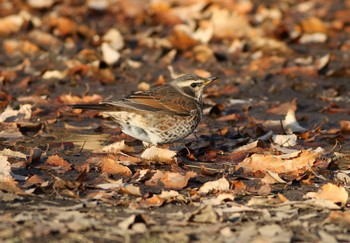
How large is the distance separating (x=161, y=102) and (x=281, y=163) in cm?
178

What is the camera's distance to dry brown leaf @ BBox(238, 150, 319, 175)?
307 inches

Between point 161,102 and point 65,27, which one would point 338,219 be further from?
point 65,27

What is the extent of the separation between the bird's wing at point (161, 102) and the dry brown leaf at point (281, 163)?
129 centimetres

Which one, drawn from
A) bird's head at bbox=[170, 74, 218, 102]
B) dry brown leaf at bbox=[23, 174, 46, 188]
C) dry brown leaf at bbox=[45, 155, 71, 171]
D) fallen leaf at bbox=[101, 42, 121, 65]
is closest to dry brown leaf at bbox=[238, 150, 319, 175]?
bird's head at bbox=[170, 74, 218, 102]

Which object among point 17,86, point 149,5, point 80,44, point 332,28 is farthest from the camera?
point 149,5

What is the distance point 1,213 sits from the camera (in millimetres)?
6117

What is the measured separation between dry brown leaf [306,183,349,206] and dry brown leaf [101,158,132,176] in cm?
197

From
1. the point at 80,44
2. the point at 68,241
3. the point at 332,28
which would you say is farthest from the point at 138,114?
the point at 332,28

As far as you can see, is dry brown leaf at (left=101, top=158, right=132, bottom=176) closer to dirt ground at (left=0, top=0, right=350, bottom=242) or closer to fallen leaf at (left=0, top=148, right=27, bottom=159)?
dirt ground at (left=0, top=0, right=350, bottom=242)

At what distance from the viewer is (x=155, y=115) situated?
28.6 ft

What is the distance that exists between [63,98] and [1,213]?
4959mm

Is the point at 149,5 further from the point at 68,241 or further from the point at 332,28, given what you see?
the point at 68,241

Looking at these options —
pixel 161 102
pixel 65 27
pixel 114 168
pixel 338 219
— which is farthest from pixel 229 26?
pixel 338 219

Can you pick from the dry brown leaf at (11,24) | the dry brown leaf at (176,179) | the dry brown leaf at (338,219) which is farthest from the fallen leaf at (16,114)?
the dry brown leaf at (11,24)
